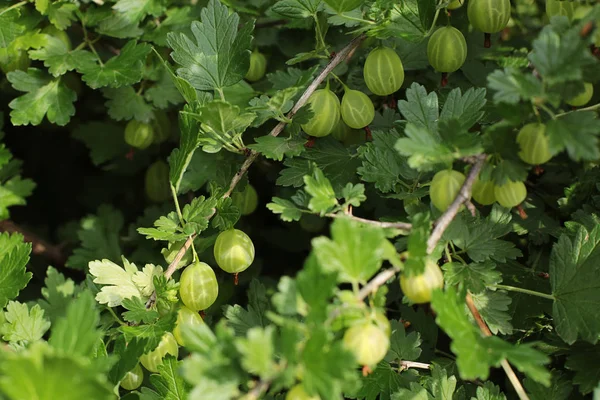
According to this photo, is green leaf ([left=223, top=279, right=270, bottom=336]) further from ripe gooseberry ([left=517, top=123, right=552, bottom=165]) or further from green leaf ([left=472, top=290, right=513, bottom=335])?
ripe gooseberry ([left=517, top=123, right=552, bottom=165])

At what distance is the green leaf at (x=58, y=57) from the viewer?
4.27 feet

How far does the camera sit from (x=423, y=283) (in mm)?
726

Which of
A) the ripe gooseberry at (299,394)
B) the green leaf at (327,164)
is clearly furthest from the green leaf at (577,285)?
the ripe gooseberry at (299,394)

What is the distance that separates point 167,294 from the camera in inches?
38.8

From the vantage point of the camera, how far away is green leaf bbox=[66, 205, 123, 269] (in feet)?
5.06

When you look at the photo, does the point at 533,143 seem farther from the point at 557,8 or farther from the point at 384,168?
the point at 557,8

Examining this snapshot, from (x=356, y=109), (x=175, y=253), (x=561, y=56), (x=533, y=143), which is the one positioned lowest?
(x=175, y=253)

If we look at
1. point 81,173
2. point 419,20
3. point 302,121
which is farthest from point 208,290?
point 81,173

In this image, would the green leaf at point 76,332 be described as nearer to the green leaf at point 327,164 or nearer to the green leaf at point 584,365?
the green leaf at point 327,164

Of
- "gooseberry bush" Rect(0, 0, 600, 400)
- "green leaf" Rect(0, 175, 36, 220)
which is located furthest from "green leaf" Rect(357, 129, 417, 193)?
"green leaf" Rect(0, 175, 36, 220)

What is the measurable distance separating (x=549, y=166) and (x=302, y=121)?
60 cm

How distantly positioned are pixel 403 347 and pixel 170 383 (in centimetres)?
39

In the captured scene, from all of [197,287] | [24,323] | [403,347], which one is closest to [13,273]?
[24,323]

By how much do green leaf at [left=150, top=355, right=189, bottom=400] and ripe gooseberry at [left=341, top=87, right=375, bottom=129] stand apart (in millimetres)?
505
